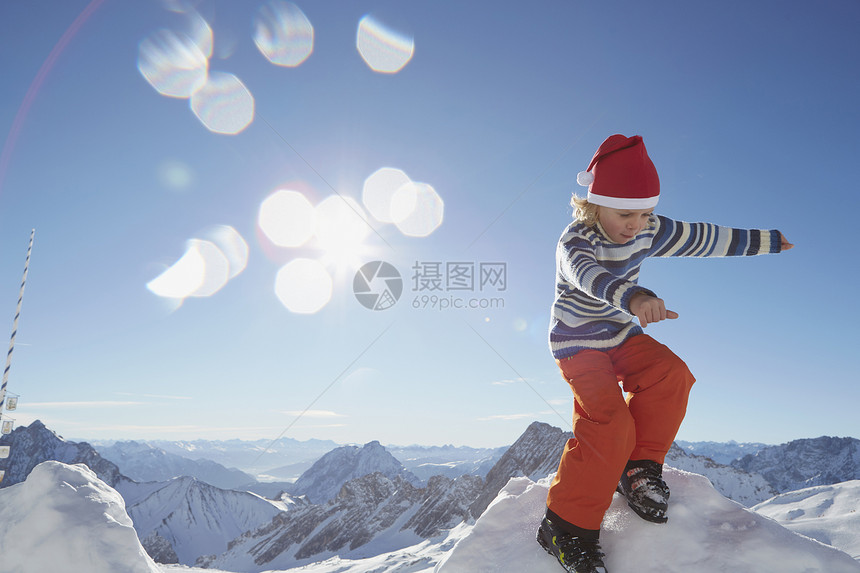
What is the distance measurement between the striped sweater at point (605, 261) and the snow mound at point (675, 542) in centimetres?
104

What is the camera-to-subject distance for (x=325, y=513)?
17300 cm

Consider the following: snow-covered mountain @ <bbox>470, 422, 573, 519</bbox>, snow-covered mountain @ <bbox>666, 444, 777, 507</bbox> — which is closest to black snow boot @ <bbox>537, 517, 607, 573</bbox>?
snow-covered mountain @ <bbox>470, 422, 573, 519</bbox>

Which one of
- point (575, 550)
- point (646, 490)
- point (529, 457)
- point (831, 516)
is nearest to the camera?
point (575, 550)

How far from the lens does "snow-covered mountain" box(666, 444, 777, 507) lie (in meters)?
124

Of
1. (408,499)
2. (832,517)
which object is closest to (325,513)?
(408,499)

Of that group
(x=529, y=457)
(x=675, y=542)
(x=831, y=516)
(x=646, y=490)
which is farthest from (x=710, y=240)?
(x=529, y=457)

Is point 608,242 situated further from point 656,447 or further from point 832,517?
point 832,517

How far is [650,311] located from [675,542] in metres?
1.36

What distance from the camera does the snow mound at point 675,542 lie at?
2.40m

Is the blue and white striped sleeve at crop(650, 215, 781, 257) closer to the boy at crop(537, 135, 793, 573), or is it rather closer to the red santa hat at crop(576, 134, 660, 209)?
the boy at crop(537, 135, 793, 573)

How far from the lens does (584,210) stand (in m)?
3.50

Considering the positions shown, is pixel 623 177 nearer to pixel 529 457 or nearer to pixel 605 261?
pixel 605 261

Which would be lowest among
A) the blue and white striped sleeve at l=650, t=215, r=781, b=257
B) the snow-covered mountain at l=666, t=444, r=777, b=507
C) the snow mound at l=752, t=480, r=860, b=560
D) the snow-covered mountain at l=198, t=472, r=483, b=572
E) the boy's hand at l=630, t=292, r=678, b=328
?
the snow-covered mountain at l=198, t=472, r=483, b=572

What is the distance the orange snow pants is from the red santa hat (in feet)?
3.21
